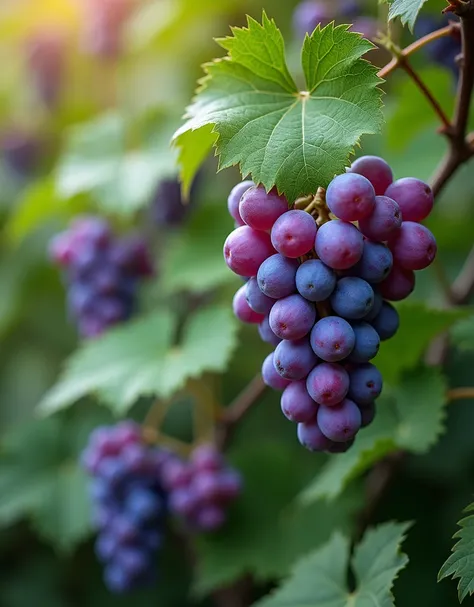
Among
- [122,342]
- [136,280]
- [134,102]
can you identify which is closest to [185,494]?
[122,342]

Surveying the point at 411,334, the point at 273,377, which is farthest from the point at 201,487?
the point at 273,377

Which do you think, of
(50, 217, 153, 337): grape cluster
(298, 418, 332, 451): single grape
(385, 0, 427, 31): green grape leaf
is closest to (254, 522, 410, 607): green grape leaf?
(298, 418, 332, 451): single grape

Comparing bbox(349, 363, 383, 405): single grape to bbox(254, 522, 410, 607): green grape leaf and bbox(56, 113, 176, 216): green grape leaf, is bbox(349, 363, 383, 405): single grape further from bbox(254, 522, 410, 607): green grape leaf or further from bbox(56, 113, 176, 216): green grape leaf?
bbox(56, 113, 176, 216): green grape leaf

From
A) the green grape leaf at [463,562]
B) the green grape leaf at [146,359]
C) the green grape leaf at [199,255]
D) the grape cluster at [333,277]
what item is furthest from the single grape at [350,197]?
the green grape leaf at [199,255]

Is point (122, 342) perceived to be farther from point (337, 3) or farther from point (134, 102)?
point (134, 102)

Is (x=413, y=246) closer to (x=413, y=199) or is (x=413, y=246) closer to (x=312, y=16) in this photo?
(x=413, y=199)

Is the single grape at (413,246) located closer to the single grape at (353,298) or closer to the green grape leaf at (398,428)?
the single grape at (353,298)
